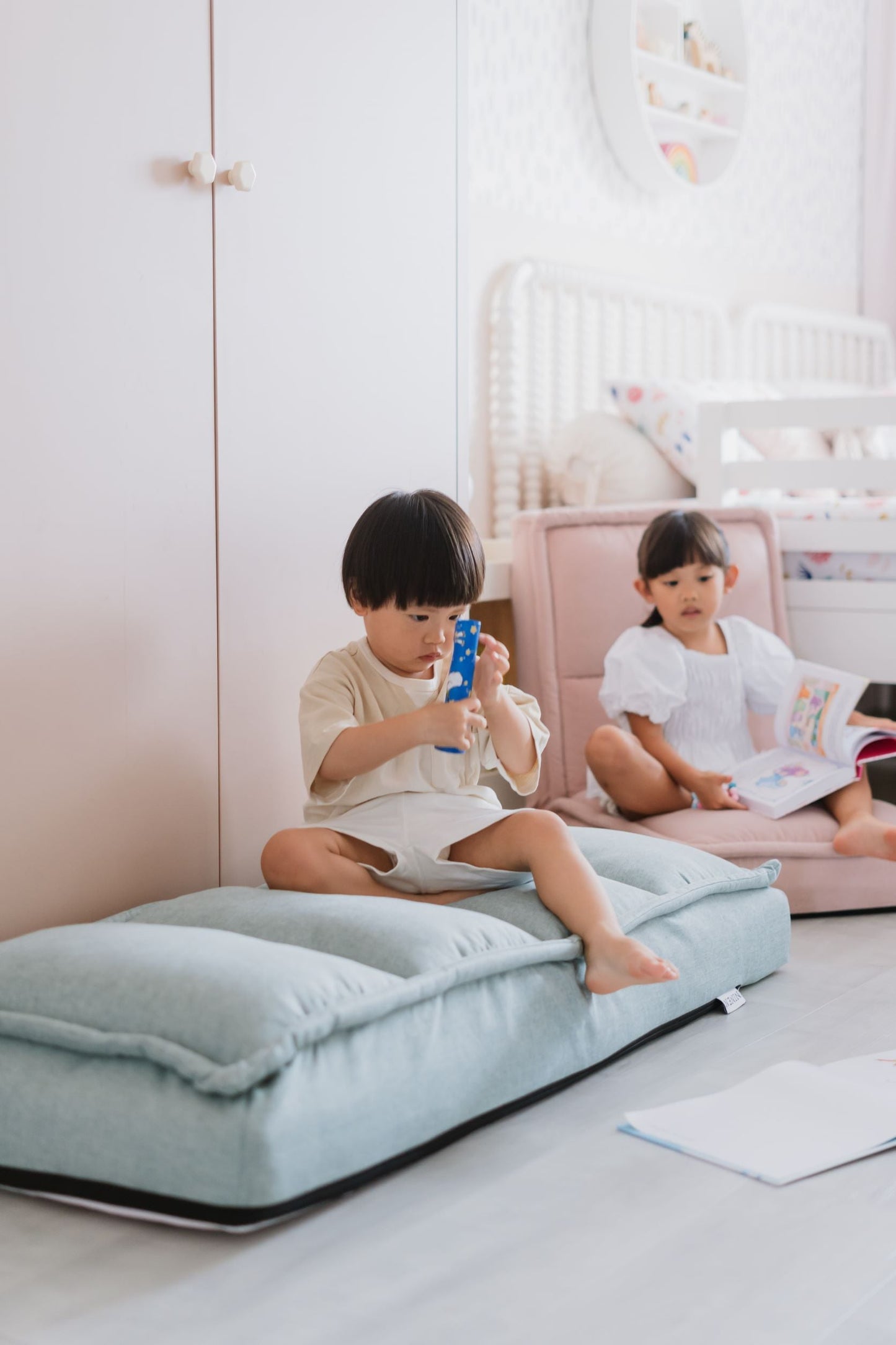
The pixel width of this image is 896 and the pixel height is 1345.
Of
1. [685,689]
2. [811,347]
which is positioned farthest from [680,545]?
[811,347]

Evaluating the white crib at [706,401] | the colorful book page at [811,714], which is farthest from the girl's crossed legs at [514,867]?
the white crib at [706,401]

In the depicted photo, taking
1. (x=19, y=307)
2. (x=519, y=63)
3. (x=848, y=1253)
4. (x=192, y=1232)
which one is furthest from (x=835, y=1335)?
(x=519, y=63)

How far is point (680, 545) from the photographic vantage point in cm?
208

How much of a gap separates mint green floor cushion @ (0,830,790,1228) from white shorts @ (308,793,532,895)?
4.0 inches

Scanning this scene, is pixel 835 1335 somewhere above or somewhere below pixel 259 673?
below

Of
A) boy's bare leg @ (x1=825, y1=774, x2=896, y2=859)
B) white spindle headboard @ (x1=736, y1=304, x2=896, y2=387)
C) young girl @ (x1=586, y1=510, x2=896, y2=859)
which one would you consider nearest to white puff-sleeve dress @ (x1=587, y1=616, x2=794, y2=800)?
young girl @ (x1=586, y1=510, x2=896, y2=859)

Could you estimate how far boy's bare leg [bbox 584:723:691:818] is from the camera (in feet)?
6.56

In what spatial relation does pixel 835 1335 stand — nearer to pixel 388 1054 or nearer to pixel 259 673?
pixel 388 1054

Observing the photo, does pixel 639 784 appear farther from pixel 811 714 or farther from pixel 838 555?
pixel 838 555

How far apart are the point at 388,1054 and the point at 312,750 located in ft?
1.50

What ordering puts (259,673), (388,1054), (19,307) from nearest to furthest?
(388,1054) < (19,307) < (259,673)

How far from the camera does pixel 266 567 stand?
1697mm

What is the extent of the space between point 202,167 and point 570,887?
90 centimetres

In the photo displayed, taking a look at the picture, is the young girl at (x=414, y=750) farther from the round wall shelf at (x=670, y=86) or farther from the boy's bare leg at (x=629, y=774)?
the round wall shelf at (x=670, y=86)
